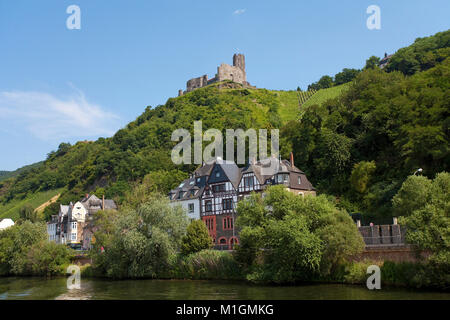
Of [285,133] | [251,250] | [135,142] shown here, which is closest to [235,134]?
[285,133]

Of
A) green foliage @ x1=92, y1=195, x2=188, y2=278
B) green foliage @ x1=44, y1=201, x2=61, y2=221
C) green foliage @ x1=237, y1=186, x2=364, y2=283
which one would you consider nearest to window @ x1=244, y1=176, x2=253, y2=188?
green foliage @ x1=92, y1=195, x2=188, y2=278

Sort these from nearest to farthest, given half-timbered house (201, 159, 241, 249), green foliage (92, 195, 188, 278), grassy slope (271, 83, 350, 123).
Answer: green foliage (92, 195, 188, 278), half-timbered house (201, 159, 241, 249), grassy slope (271, 83, 350, 123)

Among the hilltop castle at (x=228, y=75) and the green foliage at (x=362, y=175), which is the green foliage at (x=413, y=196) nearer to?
the green foliage at (x=362, y=175)

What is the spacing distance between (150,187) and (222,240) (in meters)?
28.9

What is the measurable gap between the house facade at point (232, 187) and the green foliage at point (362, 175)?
17.6 feet

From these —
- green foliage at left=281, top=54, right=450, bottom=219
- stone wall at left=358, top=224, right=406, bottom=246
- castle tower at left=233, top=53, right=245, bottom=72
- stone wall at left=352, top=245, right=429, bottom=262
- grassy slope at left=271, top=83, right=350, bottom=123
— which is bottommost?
stone wall at left=352, top=245, right=429, bottom=262

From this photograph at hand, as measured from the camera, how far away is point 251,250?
36.6m

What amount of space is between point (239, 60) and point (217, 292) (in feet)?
520

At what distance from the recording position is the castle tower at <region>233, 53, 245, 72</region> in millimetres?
179625

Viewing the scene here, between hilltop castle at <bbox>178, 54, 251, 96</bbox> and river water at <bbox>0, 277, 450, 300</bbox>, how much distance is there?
5429 inches

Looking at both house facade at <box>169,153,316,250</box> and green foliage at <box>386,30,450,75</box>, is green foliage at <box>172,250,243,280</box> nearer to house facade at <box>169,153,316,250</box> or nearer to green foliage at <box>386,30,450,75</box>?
house facade at <box>169,153,316,250</box>

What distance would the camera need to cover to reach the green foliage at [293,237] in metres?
30.7

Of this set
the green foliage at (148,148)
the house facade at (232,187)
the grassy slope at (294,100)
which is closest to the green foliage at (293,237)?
the house facade at (232,187)

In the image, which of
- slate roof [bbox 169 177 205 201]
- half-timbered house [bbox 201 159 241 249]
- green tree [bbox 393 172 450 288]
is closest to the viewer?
green tree [bbox 393 172 450 288]
